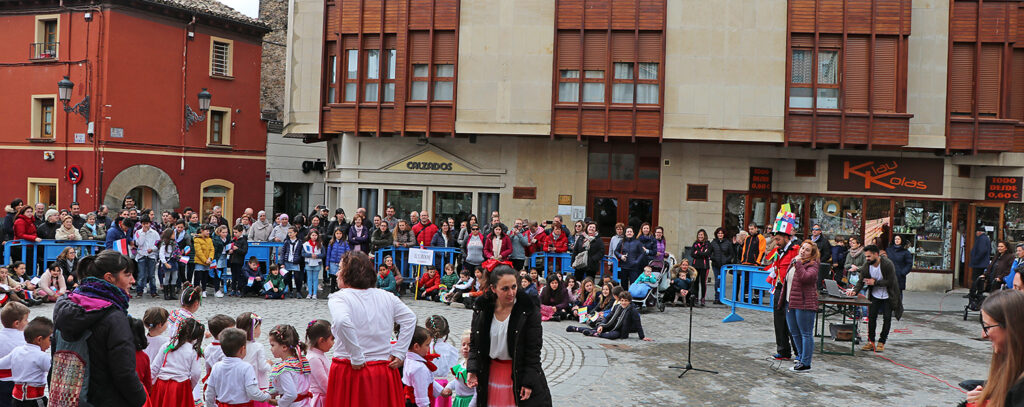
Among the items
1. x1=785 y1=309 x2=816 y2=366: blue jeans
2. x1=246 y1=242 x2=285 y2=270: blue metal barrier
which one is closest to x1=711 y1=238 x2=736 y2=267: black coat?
x1=785 y1=309 x2=816 y2=366: blue jeans

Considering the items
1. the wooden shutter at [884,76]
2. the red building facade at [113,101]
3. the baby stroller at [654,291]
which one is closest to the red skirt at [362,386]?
the baby stroller at [654,291]

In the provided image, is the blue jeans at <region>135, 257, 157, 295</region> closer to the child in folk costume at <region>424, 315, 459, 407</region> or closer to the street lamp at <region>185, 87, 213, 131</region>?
the child in folk costume at <region>424, 315, 459, 407</region>

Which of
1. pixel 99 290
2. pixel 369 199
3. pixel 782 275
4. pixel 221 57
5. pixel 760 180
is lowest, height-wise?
pixel 782 275

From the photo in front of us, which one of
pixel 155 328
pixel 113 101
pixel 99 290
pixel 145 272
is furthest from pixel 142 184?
pixel 99 290

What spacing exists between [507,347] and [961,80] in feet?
69.0

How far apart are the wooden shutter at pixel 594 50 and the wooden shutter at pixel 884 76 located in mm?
7075

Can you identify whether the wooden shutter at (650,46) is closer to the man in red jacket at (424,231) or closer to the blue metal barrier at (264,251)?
the man in red jacket at (424,231)

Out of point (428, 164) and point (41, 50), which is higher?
point (41, 50)

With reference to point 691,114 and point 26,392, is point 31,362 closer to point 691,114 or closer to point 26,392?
point 26,392

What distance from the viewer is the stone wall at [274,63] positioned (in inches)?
1512

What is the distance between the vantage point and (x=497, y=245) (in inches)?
694

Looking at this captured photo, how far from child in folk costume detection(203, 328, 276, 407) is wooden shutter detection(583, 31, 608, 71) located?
56.4ft

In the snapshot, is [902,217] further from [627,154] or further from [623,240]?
[623,240]

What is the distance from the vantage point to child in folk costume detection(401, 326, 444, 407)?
6.96 m
